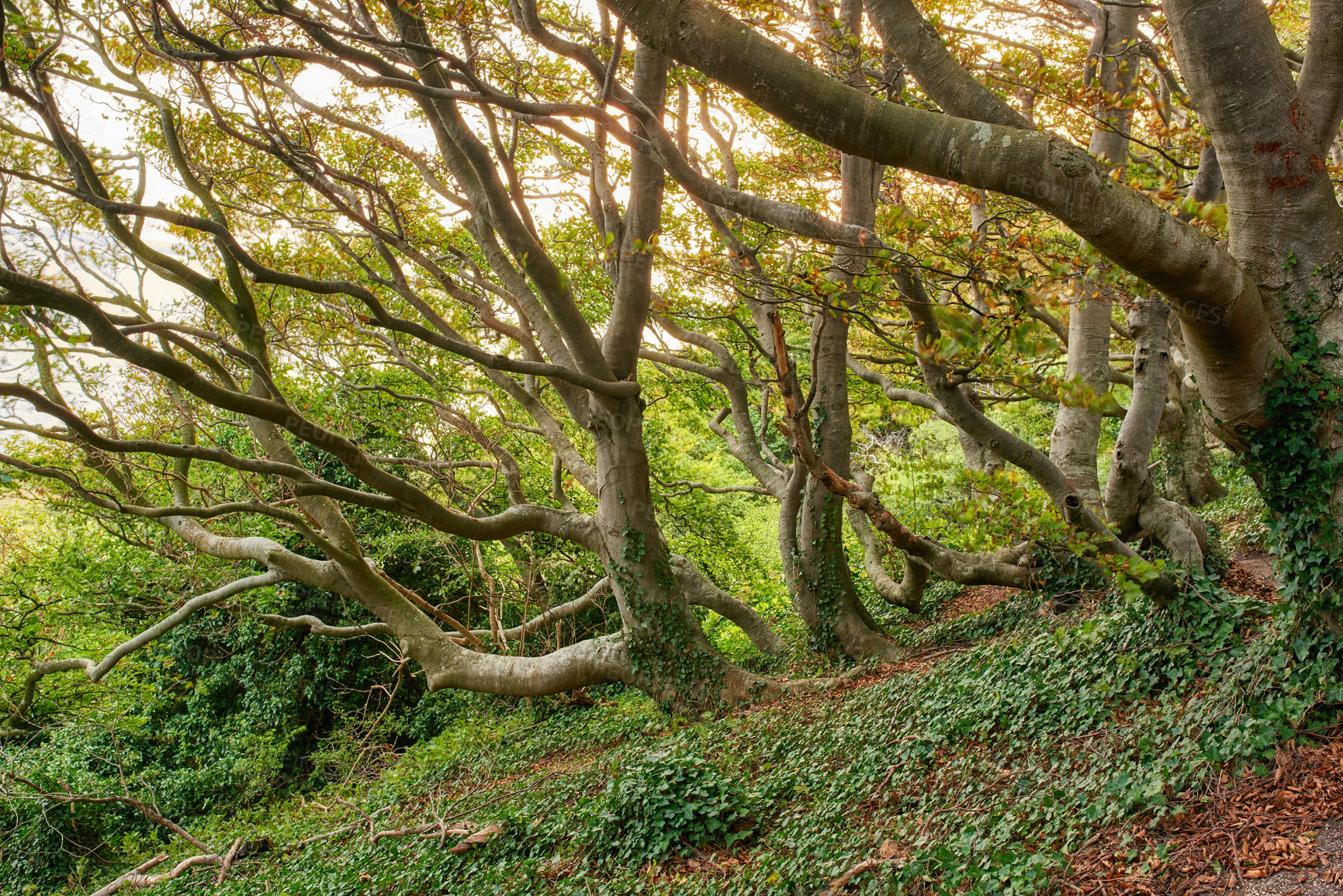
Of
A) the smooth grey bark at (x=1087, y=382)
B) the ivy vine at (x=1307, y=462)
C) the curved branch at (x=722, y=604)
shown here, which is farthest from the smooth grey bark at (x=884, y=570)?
the ivy vine at (x=1307, y=462)

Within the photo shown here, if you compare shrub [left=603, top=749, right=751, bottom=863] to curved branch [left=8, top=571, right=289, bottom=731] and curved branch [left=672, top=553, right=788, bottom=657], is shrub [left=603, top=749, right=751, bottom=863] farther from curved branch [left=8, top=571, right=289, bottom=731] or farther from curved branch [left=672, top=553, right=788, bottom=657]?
curved branch [left=8, top=571, right=289, bottom=731]

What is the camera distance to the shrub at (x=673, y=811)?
5262 millimetres

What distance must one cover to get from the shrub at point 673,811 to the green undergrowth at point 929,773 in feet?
0.05

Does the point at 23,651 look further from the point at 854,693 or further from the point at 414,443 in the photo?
the point at 854,693

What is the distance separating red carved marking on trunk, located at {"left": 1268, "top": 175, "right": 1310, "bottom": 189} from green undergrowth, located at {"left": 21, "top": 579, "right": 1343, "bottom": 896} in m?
2.13

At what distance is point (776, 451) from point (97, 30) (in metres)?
19.3

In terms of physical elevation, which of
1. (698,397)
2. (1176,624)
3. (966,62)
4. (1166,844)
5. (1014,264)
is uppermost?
(966,62)

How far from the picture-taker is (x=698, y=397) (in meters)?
12.8

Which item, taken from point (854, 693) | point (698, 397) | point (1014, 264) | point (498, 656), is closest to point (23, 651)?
point (498, 656)

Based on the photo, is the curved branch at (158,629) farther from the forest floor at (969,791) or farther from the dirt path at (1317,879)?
the dirt path at (1317,879)

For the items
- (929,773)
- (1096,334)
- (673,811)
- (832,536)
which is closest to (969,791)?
(929,773)

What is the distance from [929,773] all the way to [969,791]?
0.54 meters

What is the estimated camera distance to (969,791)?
446 centimetres

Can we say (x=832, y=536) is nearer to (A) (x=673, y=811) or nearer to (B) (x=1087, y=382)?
(B) (x=1087, y=382)
